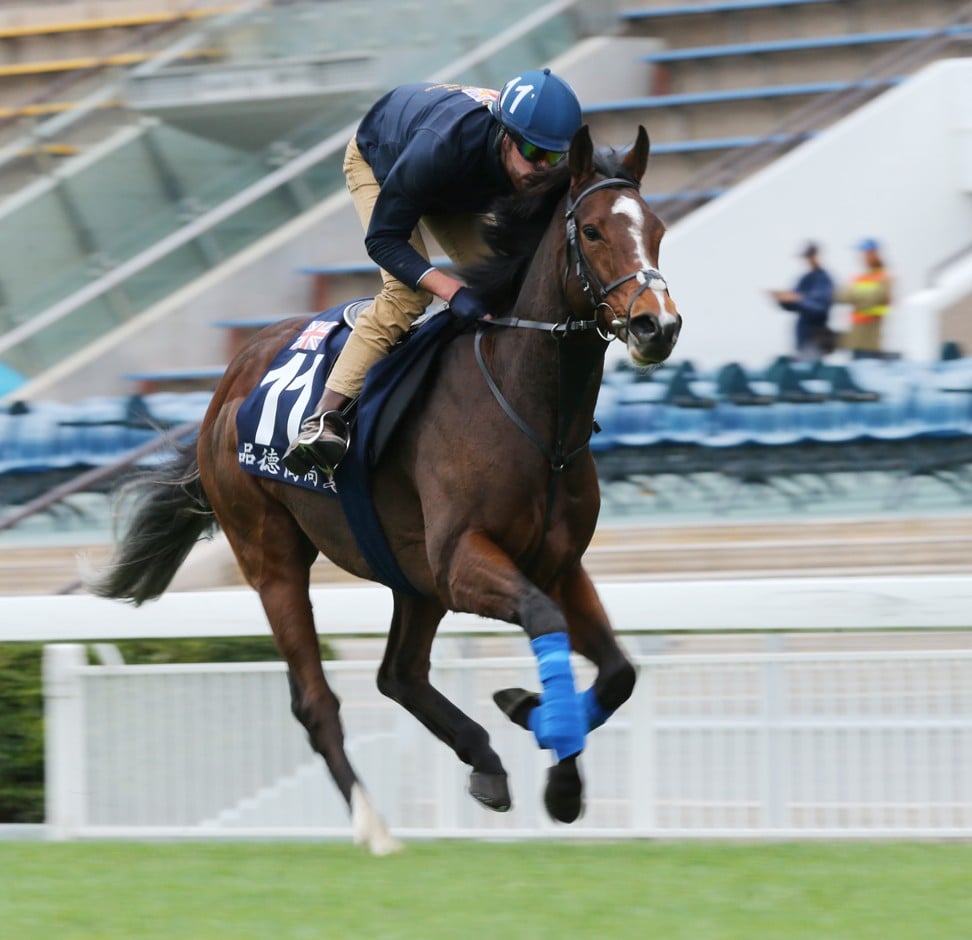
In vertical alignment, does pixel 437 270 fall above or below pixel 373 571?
above

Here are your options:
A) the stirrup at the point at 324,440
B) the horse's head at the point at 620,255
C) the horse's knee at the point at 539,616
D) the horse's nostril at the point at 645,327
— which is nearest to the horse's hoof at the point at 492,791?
the horse's knee at the point at 539,616

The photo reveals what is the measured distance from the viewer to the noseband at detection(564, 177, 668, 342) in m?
4.04

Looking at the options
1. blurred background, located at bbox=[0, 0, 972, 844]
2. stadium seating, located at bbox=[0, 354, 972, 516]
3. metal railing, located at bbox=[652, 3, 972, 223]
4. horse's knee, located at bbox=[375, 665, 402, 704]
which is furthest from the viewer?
metal railing, located at bbox=[652, 3, 972, 223]

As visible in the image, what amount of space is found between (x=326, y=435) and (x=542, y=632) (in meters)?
1.01

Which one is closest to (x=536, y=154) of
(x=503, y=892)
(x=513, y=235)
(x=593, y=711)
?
(x=513, y=235)

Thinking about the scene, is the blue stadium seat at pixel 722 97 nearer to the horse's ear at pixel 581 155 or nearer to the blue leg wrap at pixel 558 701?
the horse's ear at pixel 581 155

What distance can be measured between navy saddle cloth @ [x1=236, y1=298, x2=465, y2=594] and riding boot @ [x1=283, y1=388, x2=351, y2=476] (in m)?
0.05

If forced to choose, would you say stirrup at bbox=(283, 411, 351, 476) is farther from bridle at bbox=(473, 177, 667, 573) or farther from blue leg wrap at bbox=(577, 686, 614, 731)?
blue leg wrap at bbox=(577, 686, 614, 731)

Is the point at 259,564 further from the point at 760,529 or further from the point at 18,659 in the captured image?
the point at 760,529

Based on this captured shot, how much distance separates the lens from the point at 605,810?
203 inches

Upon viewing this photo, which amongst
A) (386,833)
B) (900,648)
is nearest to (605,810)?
(386,833)

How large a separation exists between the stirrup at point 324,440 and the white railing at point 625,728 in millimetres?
756

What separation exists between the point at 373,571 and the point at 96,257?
8.99 metres

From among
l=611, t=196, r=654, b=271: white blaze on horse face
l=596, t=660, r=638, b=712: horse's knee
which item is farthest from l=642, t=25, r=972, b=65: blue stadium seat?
l=596, t=660, r=638, b=712: horse's knee
